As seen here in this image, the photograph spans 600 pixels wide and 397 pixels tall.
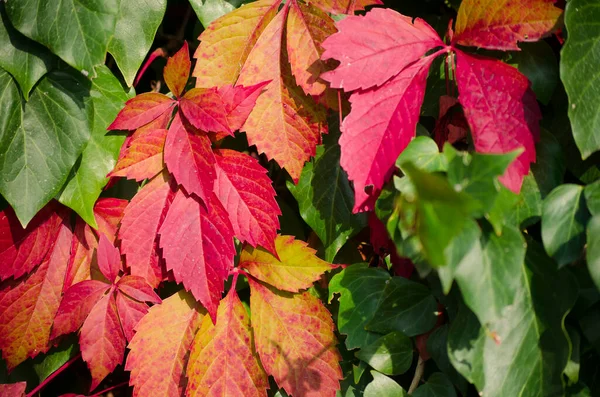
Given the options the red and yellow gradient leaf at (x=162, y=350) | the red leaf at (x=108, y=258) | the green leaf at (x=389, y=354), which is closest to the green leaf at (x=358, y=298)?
the green leaf at (x=389, y=354)

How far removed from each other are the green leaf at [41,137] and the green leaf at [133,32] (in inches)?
3.3

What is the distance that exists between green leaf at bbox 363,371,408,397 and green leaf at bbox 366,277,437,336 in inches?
3.2

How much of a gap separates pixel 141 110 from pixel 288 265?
40 centimetres

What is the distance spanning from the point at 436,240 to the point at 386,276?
444 millimetres

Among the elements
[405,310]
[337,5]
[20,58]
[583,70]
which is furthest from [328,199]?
[20,58]

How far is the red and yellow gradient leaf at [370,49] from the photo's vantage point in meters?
0.88

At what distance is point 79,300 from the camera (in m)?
1.10

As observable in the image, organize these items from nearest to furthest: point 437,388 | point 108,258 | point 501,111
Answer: point 501,111 → point 437,388 → point 108,258

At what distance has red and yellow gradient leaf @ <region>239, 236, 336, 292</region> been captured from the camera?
107 centimetres

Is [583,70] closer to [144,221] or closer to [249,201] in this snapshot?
[249,201]

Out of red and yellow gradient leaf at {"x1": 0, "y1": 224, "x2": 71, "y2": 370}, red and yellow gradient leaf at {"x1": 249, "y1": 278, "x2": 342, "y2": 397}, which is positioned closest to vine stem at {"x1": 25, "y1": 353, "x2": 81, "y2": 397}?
red and yellow gradient leaf at {"x1": 0, "y1": 224, "x2": 71, "y2": 370}

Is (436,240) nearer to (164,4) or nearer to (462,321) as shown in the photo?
(462,321)

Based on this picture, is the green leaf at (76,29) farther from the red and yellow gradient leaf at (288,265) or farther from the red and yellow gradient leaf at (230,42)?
the red and yellow gradient leaf at (288,265)

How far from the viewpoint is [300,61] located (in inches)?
39.3
